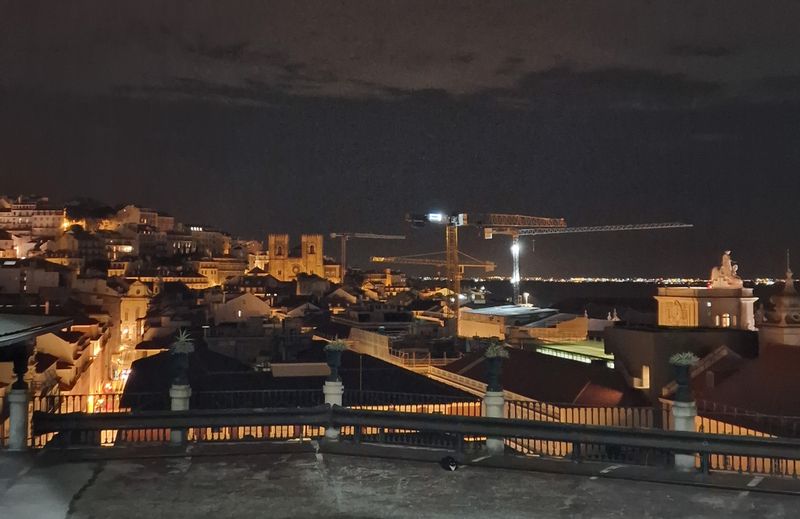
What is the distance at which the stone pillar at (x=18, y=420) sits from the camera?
12.7m

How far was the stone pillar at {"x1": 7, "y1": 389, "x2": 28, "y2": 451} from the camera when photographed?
1273 cm

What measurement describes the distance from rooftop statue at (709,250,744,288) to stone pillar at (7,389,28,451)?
43316mm

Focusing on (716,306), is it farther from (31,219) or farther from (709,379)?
(31,219)

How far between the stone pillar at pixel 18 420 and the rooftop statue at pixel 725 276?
4332 cm

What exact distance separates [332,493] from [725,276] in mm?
43248

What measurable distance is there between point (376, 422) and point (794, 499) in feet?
20.6

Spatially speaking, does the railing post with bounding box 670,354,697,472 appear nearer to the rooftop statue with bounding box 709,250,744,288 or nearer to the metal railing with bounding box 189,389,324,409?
the metal railing with bounding box 189,389,324,409

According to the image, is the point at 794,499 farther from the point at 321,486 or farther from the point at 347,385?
the point at 347,385

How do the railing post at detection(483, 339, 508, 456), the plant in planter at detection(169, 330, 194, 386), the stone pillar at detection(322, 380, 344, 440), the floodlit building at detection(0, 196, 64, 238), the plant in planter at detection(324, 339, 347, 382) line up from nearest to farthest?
the plant in planter at detection(169, 330, 194, 386), the railing post at detection(483, 339, 508, 456), the plant in planter at detection(324, 339, 347, 382), the stone pillar at detection(322, 380, 344, 440), the floodlit building at detection(0, 196, 64, 238)

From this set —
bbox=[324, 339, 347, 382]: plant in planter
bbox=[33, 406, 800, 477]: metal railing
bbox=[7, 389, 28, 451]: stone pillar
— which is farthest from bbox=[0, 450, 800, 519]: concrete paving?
bbox=[324, 339, 347, 382]: plant in planter

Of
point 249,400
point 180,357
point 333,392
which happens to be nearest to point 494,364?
point 333,392

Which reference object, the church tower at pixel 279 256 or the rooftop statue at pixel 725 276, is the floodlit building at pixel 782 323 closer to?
the rooftop statue at pixel 725 276

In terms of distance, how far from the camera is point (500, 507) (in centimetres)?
1022

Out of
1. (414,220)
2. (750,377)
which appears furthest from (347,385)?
(414,220)
